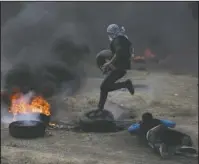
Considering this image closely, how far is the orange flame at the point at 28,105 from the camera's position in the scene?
40.0 ft

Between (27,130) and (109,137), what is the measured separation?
204 cm

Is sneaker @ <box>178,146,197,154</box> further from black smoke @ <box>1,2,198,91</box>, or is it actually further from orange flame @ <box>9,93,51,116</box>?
black smoke @ <box>1,2,198,91</box>

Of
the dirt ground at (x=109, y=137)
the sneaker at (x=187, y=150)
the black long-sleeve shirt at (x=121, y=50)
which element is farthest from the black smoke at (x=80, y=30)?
the sneaker at (x=187, y=150)

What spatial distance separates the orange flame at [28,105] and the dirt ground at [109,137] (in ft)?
2.04

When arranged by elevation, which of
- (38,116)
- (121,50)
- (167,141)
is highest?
(121,50)

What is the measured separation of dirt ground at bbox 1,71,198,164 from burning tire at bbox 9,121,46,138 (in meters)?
0.18

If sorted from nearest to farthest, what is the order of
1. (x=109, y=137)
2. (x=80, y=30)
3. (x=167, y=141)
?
(x=167, y=141), (x=109, y=137), (x=80, y=30)

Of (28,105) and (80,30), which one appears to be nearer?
(28,105)

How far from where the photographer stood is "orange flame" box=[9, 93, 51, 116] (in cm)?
1220

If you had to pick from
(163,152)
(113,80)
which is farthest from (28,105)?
(163,152)

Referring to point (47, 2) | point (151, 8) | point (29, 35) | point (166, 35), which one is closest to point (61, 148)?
point (29, 35)

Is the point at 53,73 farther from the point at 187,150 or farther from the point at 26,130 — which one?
the point at 187,150

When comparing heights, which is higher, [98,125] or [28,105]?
[28,105]

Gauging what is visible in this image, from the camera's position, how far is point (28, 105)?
1245 centimetres
